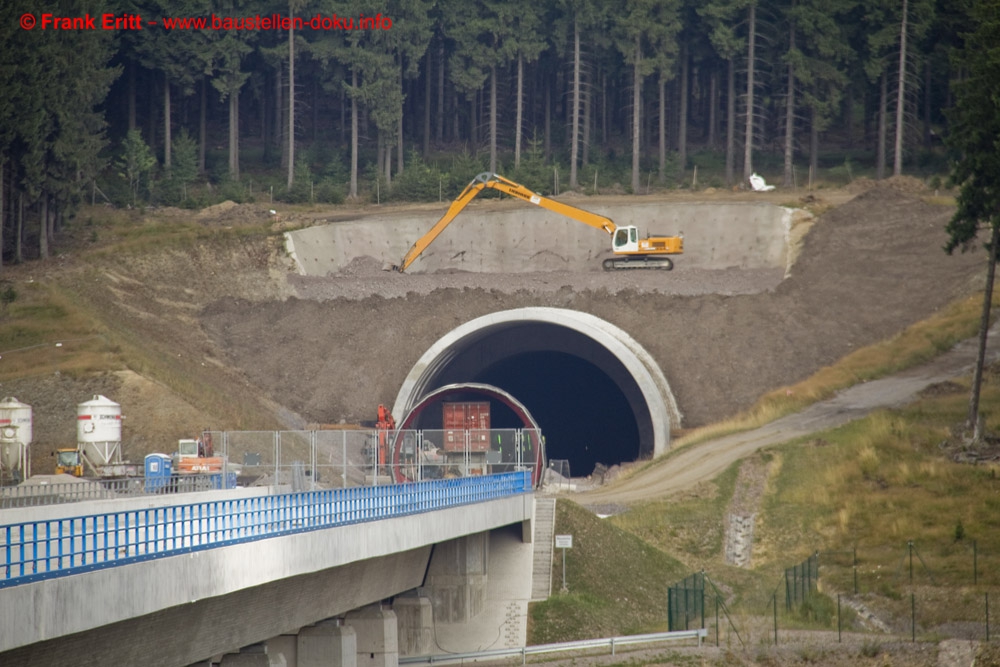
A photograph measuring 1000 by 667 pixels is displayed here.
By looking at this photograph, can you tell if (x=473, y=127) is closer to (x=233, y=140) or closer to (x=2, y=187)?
(x=233, y=140)

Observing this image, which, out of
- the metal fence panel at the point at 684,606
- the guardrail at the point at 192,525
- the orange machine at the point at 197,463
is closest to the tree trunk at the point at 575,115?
the orange machine at the point at 197,463

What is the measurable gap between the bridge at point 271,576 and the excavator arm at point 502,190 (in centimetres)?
3075

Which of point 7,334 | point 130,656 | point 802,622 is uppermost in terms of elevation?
point 7,334

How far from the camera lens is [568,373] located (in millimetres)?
71125

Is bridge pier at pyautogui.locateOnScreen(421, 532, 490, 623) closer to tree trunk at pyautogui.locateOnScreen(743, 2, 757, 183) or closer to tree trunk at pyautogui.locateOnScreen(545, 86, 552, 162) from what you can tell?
tree trunk at pyautogui.locateOnScreen(743, 2, 757, 183)

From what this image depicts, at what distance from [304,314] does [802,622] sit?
118ft

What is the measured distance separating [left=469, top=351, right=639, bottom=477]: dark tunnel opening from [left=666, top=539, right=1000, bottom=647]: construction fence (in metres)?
31.4

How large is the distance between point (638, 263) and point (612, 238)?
5.55ft

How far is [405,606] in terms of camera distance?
31.4m

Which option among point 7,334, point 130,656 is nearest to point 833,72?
point 7,334

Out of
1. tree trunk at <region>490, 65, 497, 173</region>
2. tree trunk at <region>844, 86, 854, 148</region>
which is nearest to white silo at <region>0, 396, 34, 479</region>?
tree trunk at <region>490, 65, 497, 173</region>

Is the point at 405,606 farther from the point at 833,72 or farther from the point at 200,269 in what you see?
the point at 833,72

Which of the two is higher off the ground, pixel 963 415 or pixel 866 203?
pixel 866 203

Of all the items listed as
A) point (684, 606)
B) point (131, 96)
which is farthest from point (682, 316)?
point (131, 96)
